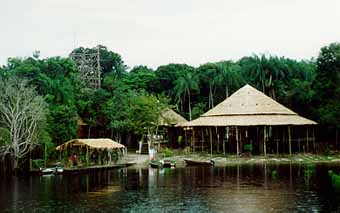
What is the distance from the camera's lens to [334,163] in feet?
128

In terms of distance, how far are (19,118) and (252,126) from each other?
69.8ft

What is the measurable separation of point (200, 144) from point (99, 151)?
13.3 meters

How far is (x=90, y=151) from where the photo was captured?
41.2 meters

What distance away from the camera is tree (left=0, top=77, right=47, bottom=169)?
36.2 m

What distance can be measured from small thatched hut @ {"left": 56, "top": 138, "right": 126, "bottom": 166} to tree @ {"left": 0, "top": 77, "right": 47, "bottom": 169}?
294 cm

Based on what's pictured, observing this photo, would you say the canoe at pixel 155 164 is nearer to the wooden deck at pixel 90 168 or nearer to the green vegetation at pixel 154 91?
the wooden deck at pixel 90 168

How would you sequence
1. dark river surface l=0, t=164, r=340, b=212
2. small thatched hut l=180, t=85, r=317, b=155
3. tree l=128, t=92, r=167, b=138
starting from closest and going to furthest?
dark river surface l=0, t=164, r=340, b=212, small thatched hut l=180, t=85, r=317, b=155, tree l=128, t=92, r=167, b=138

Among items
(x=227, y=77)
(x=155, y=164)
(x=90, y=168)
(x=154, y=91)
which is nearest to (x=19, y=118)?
(x=90, y=168)

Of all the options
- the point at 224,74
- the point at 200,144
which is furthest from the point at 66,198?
the point at 224,74

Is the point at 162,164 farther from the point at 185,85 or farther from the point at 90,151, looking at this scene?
the point at 185,85

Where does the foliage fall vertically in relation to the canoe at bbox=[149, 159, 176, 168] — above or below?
above

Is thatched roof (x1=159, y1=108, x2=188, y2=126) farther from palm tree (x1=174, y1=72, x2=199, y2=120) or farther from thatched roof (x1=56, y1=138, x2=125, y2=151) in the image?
thatched roof (x1=56, y1=138, x2=125, y2=151)

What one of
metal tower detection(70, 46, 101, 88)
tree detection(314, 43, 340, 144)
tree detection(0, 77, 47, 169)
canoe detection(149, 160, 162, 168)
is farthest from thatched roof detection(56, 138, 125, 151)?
metal tower detection(70, 46, 101, 88)

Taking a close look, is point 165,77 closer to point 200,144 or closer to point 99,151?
point 200,144
